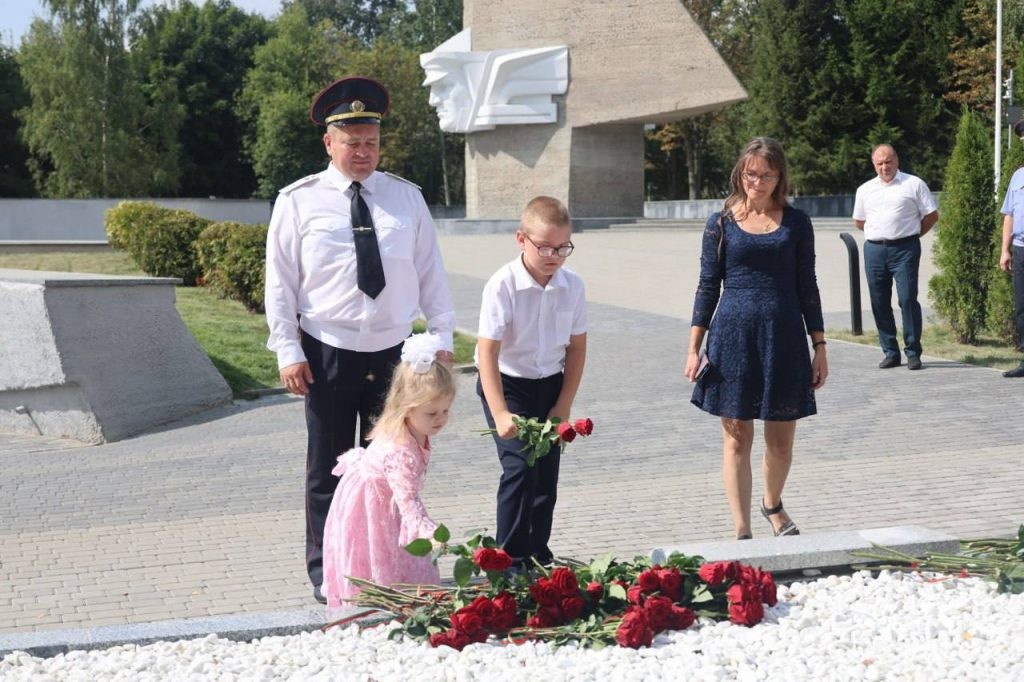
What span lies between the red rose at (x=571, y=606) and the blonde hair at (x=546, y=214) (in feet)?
4.24

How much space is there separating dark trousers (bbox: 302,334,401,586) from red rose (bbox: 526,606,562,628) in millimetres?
1117

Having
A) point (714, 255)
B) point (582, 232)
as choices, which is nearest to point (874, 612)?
point (714, 255)

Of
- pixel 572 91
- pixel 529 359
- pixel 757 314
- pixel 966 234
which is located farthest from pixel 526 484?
pixel 572 91

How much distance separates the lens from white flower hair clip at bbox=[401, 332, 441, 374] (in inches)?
162

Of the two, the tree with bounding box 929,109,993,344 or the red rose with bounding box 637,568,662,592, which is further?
the tree with bounding box 929,109,993,344

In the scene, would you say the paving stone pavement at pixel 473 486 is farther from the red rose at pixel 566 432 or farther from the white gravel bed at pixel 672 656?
the red rose at pixel 566 432

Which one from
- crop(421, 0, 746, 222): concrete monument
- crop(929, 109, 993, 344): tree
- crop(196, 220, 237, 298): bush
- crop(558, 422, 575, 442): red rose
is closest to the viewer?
crop(558, 422, 575, 442): red rose

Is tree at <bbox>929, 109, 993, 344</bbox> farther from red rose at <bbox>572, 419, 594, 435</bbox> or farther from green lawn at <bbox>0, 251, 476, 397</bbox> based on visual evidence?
red rose at <bbox>572, 419, 594, 435</bbox>

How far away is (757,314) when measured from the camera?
4957 mm

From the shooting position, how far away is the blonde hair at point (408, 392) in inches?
162

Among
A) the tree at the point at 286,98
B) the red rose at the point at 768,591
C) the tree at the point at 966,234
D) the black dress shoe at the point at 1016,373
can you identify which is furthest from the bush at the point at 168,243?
the tree at the point at 286,98

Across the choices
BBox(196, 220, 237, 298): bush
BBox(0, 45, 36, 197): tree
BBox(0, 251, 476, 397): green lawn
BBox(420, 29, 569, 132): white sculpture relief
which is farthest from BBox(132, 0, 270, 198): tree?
BBox(0, 251, 476, 397): green lawn

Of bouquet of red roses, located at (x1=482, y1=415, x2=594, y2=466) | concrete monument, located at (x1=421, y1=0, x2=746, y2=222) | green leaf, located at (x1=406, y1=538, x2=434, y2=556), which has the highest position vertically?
concrete monument, located at (x1=421, y1=0, x2=746, y2=222)

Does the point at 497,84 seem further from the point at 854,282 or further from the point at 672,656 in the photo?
the point at 672,656
